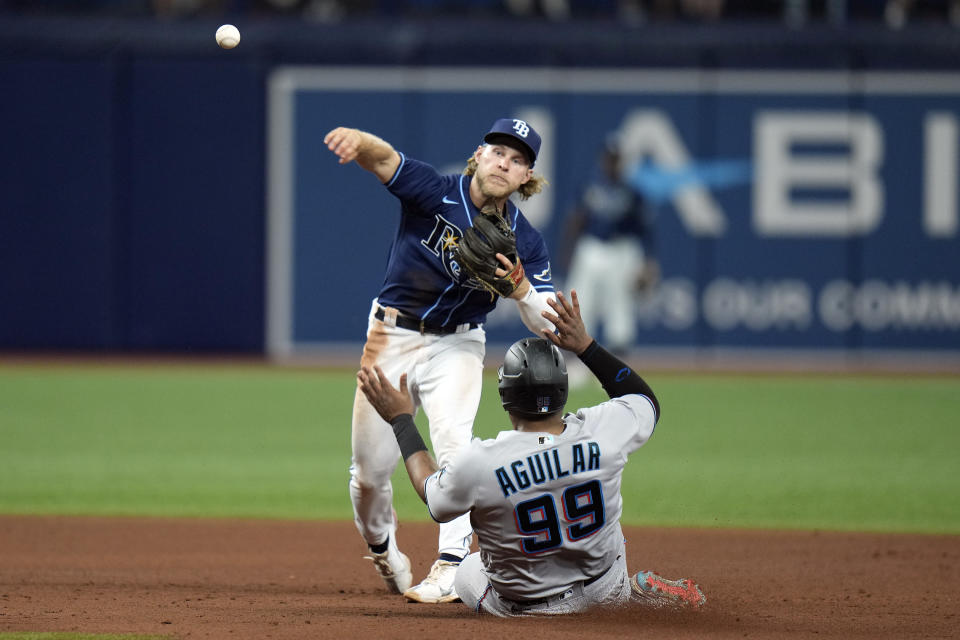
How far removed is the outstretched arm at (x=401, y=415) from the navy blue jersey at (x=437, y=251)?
116 cm

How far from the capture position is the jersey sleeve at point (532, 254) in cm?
554

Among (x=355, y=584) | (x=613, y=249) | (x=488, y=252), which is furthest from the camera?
(x=613, y=249)

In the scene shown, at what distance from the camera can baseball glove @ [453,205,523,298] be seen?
493cm

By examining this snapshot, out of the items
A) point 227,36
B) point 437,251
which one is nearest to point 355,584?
point 437,251

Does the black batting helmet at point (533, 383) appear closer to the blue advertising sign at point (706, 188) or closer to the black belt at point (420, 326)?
the black belt at point (420, 326)

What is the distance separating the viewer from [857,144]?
1752 centimetres

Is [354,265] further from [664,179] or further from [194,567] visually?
[194,567]

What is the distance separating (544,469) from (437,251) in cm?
150

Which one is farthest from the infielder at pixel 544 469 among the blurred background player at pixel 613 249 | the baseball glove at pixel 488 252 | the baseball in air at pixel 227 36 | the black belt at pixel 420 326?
the blurred background player at pixel 613 249

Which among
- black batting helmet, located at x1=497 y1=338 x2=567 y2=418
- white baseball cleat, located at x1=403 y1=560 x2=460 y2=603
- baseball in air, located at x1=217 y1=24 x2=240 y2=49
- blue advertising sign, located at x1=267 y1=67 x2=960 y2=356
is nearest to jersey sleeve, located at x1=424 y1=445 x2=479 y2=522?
→ black batting helmet, located at x1=497 y1=338 x2=567 y2=418

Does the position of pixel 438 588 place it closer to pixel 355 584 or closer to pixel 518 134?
pixel 355 584

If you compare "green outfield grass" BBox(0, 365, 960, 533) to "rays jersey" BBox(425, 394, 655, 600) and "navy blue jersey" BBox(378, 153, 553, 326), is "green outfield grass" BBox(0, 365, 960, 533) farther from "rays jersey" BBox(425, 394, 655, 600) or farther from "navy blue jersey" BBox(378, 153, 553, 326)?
"rays jersey" BBox(425, 394, 655, 600)

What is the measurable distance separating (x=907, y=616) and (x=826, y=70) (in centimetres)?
1357

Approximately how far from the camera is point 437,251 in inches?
222
